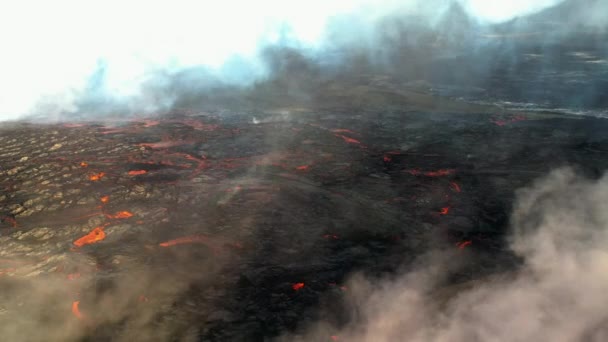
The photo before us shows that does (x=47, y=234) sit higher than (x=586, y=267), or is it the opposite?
(x=47, y=234)

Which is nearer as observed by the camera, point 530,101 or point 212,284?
point 212,284

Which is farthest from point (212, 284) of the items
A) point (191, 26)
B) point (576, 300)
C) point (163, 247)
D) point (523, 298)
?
point (191, 26)

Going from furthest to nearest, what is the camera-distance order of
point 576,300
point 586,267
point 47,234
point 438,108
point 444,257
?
point 438,108 → point 47,234 → point 444,257 → point 586,267 → point 576,300

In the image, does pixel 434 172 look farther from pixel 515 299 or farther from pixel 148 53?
pixel 148 53

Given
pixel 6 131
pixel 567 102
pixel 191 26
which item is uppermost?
pixel 191 26

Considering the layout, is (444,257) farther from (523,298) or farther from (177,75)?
(177,75)

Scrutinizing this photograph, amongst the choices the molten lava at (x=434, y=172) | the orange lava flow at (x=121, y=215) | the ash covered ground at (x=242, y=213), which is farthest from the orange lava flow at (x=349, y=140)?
the orange lava flow at (x=121, y=215)

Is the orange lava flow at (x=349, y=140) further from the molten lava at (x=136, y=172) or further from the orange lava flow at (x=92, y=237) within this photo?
the orange lava flow at (x=92, y=237)

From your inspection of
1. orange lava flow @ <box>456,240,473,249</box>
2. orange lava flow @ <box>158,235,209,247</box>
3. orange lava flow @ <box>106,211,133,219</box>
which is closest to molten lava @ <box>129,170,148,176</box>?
orange lava flow @ <box>106,211,133,219</box>

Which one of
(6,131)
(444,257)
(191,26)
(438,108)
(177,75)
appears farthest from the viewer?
(191,26)
